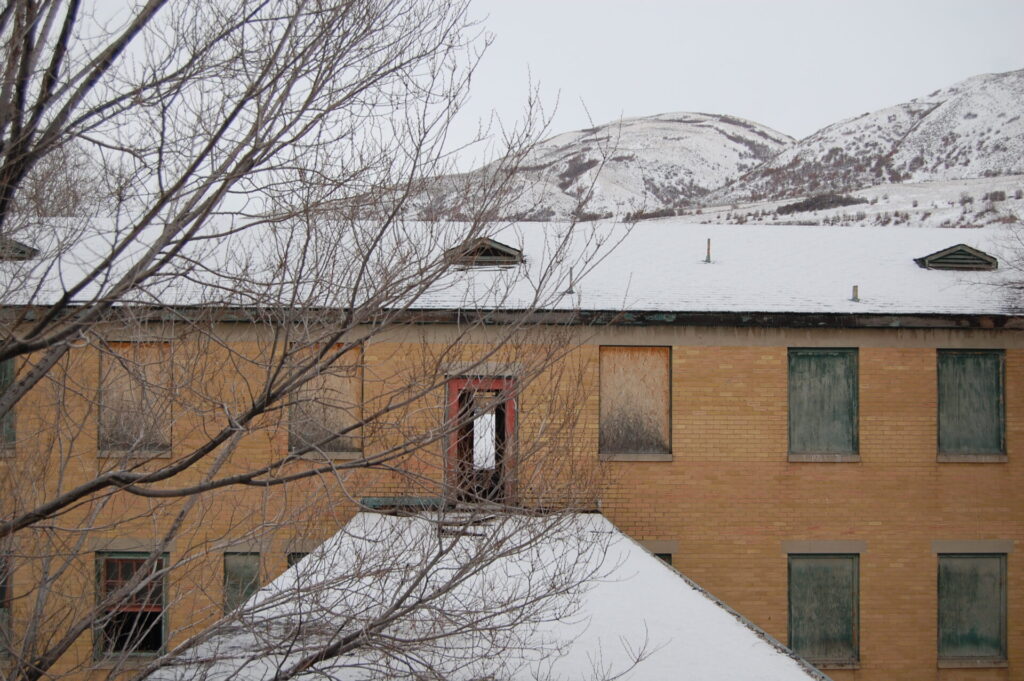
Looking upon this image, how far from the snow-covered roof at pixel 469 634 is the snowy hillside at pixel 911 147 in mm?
100213

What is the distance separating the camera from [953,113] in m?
140

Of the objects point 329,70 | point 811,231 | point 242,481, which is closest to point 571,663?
point 242,481

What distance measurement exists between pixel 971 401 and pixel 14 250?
14.3 m

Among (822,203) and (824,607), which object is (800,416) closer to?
(824,607)

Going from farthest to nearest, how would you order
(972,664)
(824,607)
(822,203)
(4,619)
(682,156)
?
1. (682,156)
2. (822,203)
3. (824,607)
4. (972,664)
5. (4,619)

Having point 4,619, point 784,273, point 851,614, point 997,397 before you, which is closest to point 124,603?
point 4,619

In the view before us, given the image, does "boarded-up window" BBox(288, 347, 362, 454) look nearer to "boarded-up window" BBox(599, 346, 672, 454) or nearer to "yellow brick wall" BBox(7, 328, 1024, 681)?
"yellow brick wall" BBox(7, 328, 1024, 681)

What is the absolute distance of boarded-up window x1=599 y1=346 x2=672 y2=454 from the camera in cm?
1486

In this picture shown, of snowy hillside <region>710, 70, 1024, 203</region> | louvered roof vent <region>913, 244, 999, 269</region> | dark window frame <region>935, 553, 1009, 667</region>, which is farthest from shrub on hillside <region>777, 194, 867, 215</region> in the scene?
dark window frame <region>935, 553, 1009, 667</region>

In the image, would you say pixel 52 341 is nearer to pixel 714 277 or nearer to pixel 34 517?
pixel 34 517

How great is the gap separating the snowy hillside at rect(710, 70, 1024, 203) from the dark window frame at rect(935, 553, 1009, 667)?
302ft

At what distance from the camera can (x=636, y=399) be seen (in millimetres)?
14898

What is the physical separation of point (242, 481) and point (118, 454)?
10.4ft

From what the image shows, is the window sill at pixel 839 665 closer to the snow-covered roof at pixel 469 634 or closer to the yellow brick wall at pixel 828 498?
the yellow brick wall at pixel 828 498
